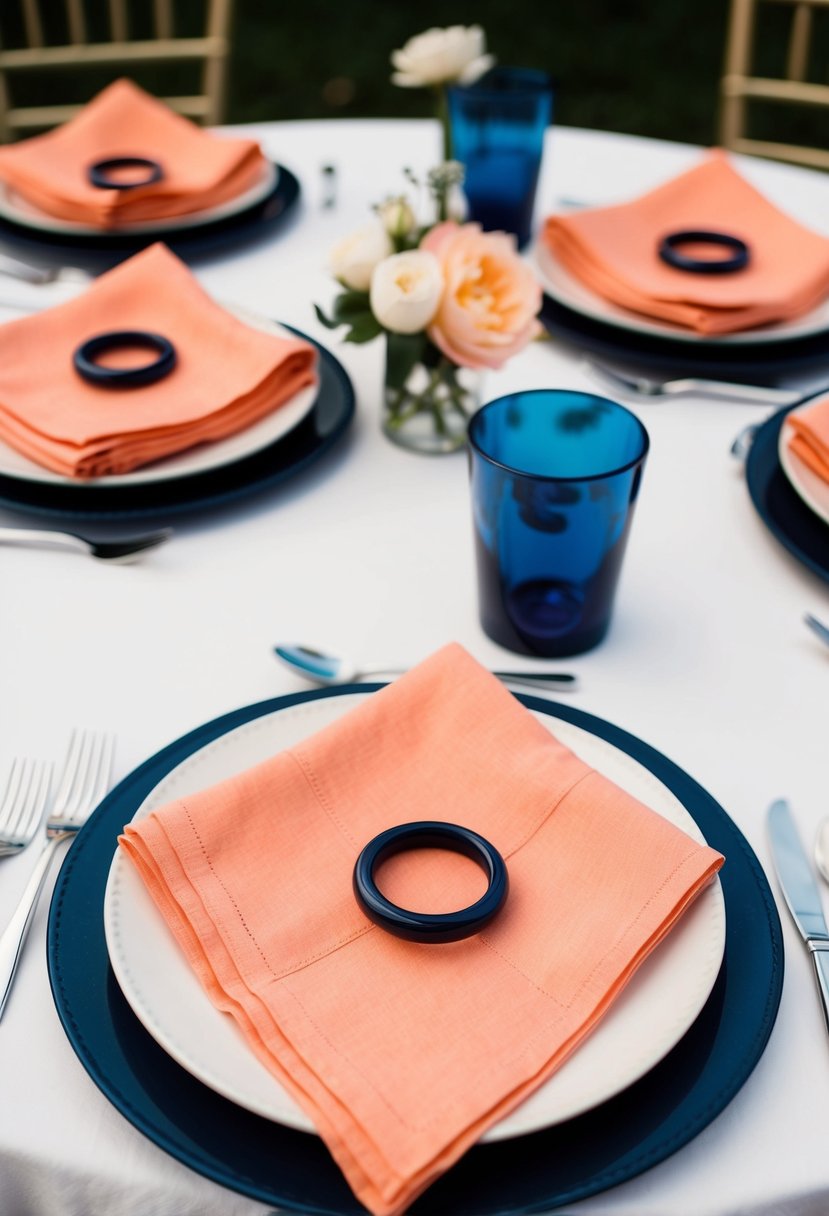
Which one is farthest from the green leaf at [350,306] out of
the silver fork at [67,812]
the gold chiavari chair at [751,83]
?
the gold chiavari chair at [751,83]

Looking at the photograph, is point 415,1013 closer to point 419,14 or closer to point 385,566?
point 385,566

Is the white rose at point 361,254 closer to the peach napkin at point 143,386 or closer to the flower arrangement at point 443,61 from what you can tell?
the peach napkin at point 143,386

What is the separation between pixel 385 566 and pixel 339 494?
0.38ft

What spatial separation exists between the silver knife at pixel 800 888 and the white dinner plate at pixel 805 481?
0.30 m

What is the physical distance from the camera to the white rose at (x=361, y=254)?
3.36ft

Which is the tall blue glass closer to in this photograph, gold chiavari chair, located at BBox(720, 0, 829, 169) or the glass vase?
the glass vase

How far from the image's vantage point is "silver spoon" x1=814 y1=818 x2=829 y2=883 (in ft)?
2.37

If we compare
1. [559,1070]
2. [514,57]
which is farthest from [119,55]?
[514,57]

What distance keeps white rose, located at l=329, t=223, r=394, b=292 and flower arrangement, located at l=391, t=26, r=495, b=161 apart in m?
0.36

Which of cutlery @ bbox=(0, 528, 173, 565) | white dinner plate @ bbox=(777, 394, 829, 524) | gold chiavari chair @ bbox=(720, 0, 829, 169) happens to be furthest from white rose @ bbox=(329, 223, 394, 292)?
gold chiavari chair @ bbox=(720, 0, 829, 169)

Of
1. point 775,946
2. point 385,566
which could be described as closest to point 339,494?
point 385,566

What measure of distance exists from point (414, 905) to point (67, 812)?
0.23m

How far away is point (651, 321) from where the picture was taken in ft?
4.17

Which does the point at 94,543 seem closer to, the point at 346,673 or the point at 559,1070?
the point at 346,673
